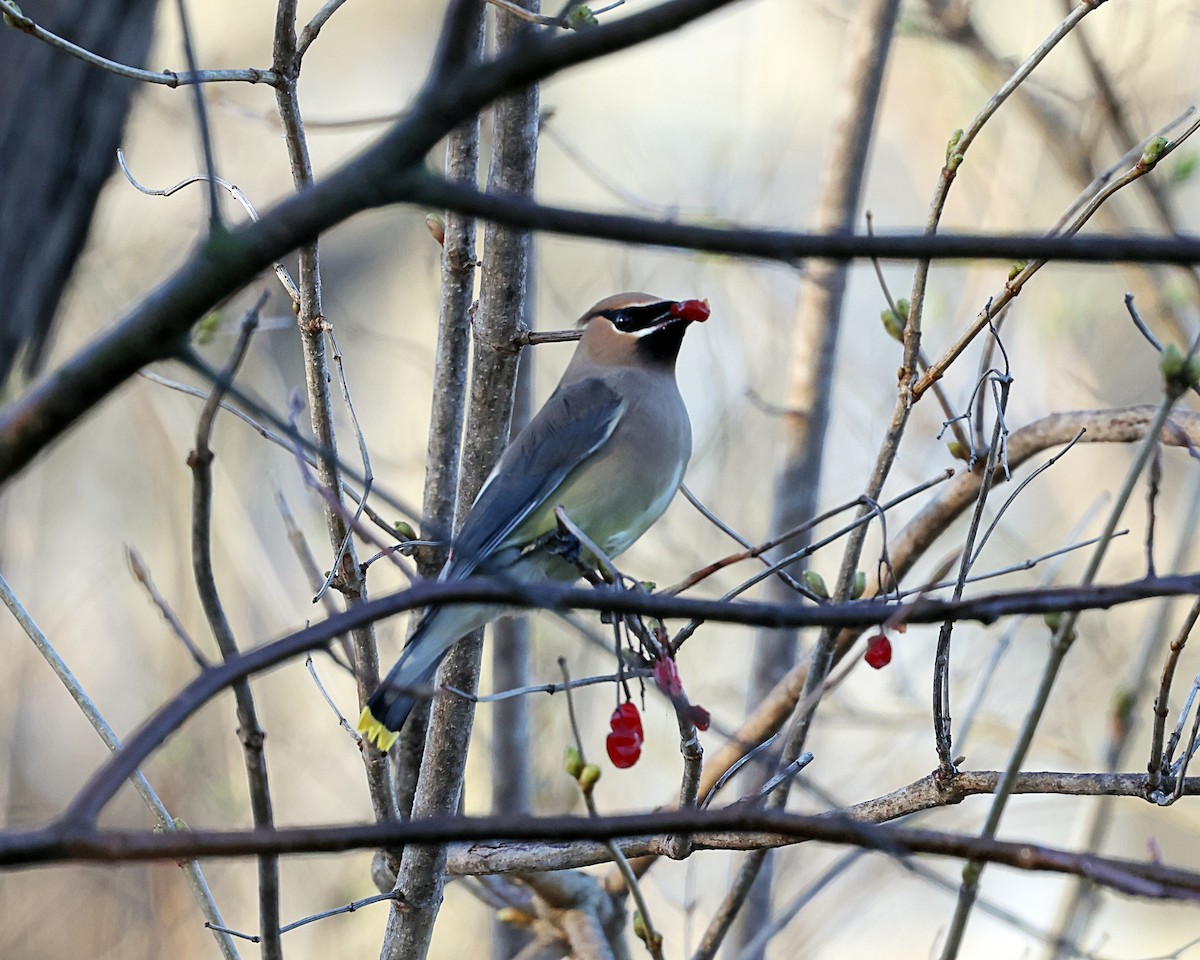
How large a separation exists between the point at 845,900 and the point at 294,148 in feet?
13.0

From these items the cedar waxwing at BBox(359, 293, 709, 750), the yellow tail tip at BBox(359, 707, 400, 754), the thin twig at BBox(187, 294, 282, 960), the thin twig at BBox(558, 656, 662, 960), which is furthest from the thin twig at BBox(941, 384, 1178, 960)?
the cedar waxwing at BBox(359, 293, 709, 750)

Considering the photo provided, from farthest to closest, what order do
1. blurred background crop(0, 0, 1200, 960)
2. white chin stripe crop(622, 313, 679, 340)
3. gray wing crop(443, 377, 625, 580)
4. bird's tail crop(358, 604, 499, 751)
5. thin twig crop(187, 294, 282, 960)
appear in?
1. blurred background crop(0, 0, 1200, 960)
2. white chin stripe crop(622, 313, 679, 340)
3. gray wing crop(443, 377, 625, 580)
4. bird's tail crop(358, 604, 499, 751)
5. thin twig crop(187, 294, 282, 960)

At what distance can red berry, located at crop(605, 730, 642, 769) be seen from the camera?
2.34 m

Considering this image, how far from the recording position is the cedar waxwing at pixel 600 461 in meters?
3.64

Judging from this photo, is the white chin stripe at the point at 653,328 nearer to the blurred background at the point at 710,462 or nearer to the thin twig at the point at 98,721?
the blurred background at the point at 710,462

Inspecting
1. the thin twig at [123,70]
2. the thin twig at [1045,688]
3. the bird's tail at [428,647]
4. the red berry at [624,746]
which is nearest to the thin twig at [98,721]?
the bird's tail at [428,647]

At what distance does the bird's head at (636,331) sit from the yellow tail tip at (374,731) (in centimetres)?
158

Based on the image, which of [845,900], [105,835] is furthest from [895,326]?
[845,900]

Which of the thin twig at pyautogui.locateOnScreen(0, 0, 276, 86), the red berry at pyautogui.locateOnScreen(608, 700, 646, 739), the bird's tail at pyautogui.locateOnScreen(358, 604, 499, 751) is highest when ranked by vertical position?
the thin twig at pyautogui.locateOnScreen(0, 0, 276, 86)

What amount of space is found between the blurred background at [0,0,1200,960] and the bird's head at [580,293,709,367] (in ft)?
1.22

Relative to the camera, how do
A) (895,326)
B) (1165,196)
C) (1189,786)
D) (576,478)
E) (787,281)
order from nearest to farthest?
1. (1189,786)
2. (895,326)
3. (576,478)
4. (1165,196)
5. (787,281)

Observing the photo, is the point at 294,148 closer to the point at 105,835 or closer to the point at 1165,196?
the point at 105,835

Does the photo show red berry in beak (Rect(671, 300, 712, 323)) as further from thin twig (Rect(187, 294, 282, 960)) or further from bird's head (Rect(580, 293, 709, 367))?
thin twig (Rect(187, 294, 282, 960))

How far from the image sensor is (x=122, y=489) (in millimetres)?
10258
